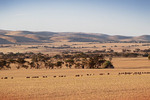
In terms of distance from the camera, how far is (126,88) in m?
29.7

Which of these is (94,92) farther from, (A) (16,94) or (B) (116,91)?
(A) (16,94)

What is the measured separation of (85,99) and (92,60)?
4292 centimetres

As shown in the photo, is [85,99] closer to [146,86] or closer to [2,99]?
[2,99]

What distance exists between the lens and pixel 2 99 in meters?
24.0

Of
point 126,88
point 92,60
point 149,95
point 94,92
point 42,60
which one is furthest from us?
point 42,60

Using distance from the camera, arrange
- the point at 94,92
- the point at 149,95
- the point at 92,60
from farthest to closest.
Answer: the point at 92,60 → the point at 94,92 → the point at 149,95

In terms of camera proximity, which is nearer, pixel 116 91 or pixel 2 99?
pixel 2 99

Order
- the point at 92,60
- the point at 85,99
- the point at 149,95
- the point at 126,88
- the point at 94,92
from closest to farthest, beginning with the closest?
the point at 85,99, the point at 149,95, the point at 94,92, the point at 126,88, the point at 92,60

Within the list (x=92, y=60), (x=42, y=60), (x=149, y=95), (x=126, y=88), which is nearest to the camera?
(x=149, y=95)

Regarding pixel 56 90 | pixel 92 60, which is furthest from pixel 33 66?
pixel 56 90

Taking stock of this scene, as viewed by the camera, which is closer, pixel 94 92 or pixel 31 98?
pixel 31 98

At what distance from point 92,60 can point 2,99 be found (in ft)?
145

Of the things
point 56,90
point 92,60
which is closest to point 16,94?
point 56,90

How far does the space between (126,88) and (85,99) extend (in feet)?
25.7
